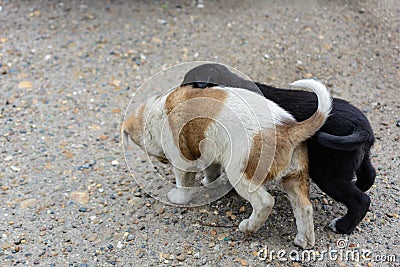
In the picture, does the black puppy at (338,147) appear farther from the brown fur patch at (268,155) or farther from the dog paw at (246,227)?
the dog paw at (246,227)

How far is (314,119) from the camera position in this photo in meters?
3.59

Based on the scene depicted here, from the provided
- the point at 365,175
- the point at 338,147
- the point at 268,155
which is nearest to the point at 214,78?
the point at 268,155

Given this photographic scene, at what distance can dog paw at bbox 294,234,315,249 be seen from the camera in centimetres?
381

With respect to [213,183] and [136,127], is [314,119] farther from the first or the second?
[136,127]

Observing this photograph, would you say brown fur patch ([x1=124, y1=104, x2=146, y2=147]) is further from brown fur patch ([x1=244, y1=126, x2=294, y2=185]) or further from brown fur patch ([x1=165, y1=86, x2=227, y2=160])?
brown fur patch ([x1=244, y1=126, x2=294, y2=185])

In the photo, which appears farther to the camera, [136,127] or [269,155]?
[136,127]

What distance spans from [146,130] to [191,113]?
535 millimetres

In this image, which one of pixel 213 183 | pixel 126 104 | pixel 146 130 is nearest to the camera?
pixel 146 130

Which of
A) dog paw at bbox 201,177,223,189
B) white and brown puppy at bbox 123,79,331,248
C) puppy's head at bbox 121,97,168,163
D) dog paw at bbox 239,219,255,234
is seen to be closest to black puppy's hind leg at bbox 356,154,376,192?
white and brown puppy at bbox 123,79,331,248

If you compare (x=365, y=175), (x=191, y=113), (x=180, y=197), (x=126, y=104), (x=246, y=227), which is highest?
(x=191, y=113)

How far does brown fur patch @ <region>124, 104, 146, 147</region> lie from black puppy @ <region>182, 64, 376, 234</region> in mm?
510

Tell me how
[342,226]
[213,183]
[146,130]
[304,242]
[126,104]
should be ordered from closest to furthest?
1. [304,242]
2. [342,226]
3. [146,130]
4. [213,183]
5. [126,104]

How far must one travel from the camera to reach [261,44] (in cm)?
629

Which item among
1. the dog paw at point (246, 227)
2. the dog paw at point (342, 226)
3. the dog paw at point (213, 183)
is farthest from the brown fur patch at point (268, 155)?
the dog paw at point (213, 183)
